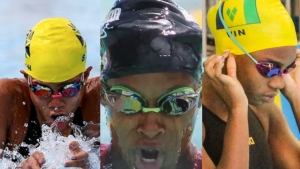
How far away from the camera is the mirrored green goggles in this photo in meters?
2.55

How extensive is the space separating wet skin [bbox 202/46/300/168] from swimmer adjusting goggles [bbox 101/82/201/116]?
11cm

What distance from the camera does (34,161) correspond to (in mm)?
2516

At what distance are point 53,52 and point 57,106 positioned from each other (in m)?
0.27

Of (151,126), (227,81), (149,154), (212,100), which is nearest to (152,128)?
(151,126)

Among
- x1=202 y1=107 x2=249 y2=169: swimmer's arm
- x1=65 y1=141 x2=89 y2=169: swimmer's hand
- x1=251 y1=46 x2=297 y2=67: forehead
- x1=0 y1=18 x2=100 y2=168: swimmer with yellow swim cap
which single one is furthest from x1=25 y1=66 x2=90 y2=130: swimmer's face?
x1=251 y1=46 x2=297 y2=67: forehead

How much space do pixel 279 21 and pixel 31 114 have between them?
1.33 metres

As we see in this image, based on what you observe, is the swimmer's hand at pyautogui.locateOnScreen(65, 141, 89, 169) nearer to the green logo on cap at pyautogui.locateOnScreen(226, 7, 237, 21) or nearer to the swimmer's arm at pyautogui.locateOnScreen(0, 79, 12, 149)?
the swimmer's arm at pyautogui.locateOnScreen(0, 79, 12, 149)

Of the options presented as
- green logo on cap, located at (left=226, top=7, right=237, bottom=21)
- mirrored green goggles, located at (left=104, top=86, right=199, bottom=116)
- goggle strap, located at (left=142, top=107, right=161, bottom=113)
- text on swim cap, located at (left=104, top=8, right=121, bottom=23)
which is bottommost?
goggle strap, located at (left=142, top=107, right=161, bottom=113)

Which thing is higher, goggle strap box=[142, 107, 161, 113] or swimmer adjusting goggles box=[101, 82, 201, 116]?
swimmer adjusting goggles box=[101, 82, 201, 116]

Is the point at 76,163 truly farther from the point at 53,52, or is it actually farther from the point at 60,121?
the point at 53,52

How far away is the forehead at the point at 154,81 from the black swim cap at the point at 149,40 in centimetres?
2

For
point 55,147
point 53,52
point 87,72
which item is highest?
point 53,52

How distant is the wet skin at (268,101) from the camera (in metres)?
2.62

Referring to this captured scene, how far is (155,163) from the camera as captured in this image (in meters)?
2.60
